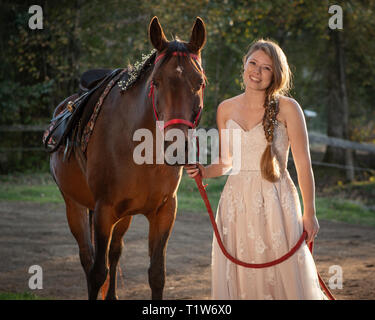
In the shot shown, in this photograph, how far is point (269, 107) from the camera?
108 inches

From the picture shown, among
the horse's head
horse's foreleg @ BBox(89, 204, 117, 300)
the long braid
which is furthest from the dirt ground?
the horse's head

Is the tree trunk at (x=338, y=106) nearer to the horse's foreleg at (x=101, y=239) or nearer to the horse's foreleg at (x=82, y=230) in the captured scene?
the horse's foreleg at (x=82, y=230)

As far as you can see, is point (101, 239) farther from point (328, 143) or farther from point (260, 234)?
point (328, 143)

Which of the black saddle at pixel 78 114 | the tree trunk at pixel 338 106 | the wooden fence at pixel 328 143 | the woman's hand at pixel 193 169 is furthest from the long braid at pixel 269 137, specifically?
the tree trunk at pixel 338 106

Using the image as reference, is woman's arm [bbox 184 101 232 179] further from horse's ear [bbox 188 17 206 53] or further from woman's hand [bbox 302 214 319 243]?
woman's hand [bbox 302 214 319 243]

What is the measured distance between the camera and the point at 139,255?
20.0 ft

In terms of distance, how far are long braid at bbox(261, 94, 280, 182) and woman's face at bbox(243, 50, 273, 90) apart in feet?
0.28

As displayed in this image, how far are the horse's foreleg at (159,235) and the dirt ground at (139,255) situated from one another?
3.52ft

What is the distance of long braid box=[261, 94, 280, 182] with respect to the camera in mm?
2723

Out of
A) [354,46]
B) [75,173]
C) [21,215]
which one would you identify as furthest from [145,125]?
[354,46]

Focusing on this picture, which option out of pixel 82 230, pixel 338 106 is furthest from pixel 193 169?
pixel 338 106

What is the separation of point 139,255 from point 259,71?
3.89m
